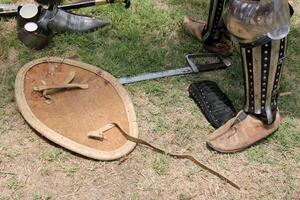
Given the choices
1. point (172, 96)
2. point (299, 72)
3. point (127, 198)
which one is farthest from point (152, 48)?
point (127, 198)

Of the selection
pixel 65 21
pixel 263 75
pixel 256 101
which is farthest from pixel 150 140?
pixel 65 21

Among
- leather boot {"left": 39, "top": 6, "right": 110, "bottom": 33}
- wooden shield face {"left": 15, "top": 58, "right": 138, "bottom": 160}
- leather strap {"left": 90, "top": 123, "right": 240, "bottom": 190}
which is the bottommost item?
leather strap {"left": 90, "top": 123, "right": 240, "bottom": 190}

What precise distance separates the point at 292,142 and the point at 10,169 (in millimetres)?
1632

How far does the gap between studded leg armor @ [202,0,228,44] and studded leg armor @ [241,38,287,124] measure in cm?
74

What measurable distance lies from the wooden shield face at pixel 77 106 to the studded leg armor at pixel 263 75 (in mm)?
706

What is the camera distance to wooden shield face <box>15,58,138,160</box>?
2.67 m

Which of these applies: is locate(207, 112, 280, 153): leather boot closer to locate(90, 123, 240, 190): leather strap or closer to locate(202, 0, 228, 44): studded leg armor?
locate(90, 123, 240, 190): leather strap

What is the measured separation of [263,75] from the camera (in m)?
2.51

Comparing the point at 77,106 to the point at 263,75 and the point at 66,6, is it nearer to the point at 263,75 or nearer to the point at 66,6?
the point at 66,6

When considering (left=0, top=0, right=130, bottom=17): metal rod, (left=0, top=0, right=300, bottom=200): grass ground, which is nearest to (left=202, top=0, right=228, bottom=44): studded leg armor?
(left=0, top=0, right=300, bottom=200): grass ground

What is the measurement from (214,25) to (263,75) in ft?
2.85

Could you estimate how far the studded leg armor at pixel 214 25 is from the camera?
3.16 metres

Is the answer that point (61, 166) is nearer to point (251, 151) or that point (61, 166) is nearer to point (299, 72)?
point (251, 151)

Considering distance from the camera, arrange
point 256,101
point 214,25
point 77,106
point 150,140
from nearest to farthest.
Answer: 1. point 256,101
2. point 150,140
3. point 77,106
4. point 214,25
